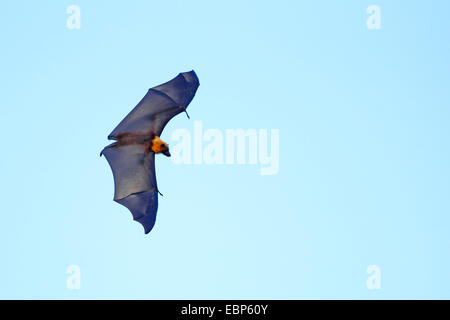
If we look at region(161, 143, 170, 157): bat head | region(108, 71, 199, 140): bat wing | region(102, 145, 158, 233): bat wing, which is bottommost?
region(102, 145, 158, 233): bat wing

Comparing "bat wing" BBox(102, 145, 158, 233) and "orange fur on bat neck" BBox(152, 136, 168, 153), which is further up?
"orange fur on bat neck" BBox(152, 136, 168, 153)

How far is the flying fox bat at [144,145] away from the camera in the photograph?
44.5ft

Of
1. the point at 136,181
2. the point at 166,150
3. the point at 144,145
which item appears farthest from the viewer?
the point at 136,181

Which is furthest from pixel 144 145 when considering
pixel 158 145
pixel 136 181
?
pixel 136 181

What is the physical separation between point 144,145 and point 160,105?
93 centimetres

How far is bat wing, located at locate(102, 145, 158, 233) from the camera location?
13703 mm

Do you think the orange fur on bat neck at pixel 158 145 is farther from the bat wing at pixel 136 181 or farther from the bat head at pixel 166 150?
the bat wing at pixel 136 181

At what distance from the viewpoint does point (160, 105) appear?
1379 centimetres

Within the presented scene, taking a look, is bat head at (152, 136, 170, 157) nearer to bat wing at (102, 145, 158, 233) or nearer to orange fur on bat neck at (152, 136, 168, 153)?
orange fur on bat neck at (152, 136, 168, 153)

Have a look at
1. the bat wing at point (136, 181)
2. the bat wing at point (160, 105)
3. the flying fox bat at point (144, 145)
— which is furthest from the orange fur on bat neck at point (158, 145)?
the bat wing at point (160, 105)

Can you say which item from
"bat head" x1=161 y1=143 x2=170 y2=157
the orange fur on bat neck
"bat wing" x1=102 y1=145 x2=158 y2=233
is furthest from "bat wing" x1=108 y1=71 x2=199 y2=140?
"bat head" x1=161 y1=143 x2=170 y2=157

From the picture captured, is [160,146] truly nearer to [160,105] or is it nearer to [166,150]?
[166,150]
